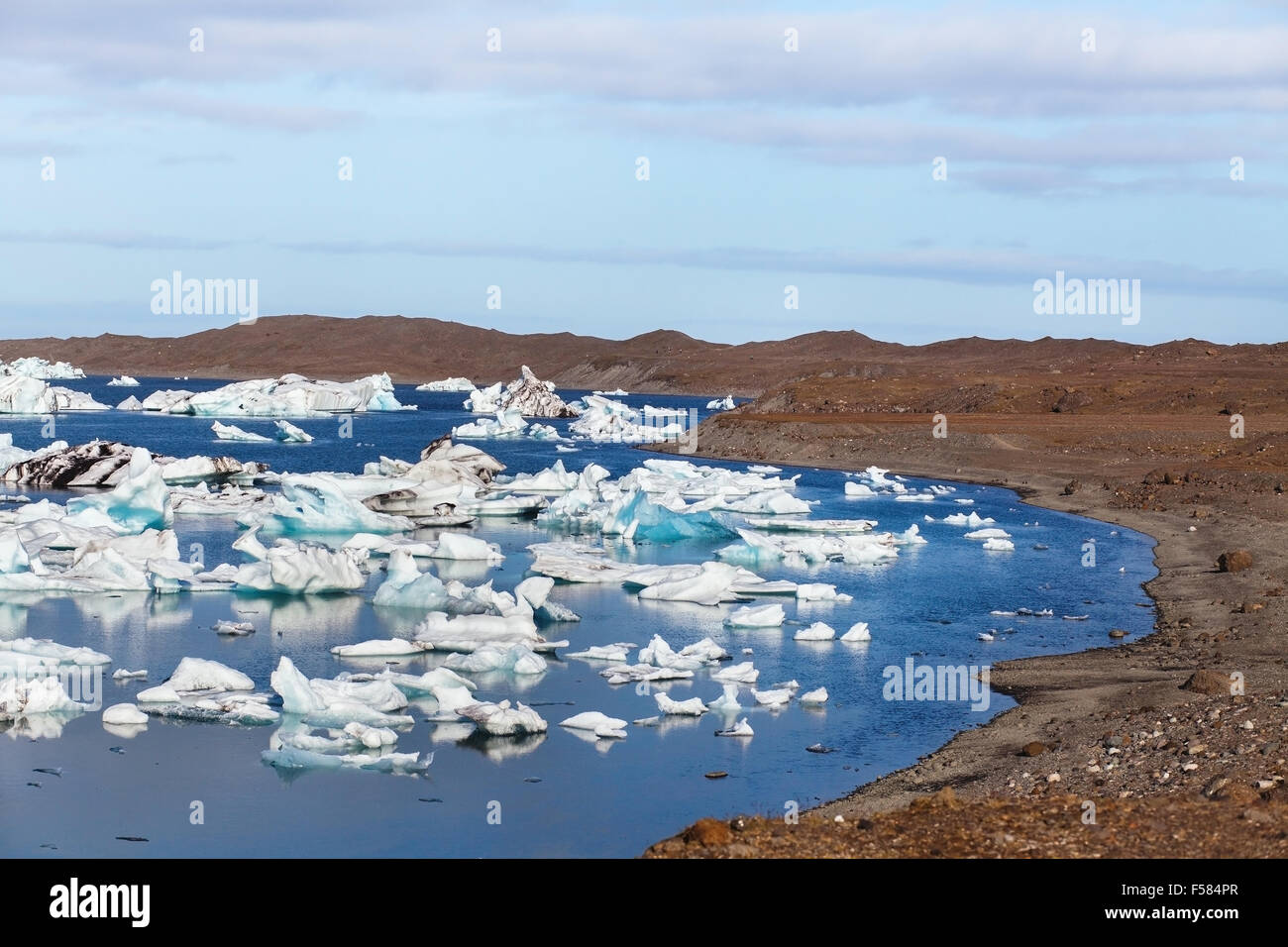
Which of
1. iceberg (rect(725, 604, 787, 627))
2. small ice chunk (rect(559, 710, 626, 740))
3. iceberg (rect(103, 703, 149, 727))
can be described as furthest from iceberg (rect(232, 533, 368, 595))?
small ice chunk (rect(559, 710, 626, 740))

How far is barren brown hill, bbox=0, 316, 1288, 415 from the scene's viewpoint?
218 ft

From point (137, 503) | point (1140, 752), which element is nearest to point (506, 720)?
point (1140, 752)

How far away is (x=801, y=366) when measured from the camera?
14588cm

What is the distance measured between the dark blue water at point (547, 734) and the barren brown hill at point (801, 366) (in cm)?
3882

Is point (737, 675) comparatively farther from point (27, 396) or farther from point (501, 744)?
point (27, 396)

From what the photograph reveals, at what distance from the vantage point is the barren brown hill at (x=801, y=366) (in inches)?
2621

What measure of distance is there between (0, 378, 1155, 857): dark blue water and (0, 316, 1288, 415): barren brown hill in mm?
38818

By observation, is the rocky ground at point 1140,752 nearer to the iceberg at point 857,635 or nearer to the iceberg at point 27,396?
the iceberg at point 857,635

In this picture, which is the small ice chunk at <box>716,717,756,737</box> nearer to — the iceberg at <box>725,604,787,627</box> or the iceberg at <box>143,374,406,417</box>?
the iceberg at <box>725,604,787,627</box>

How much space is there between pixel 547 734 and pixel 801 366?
13380 cm

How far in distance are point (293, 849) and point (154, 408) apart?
76.8m

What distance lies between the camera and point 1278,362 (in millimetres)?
81062
